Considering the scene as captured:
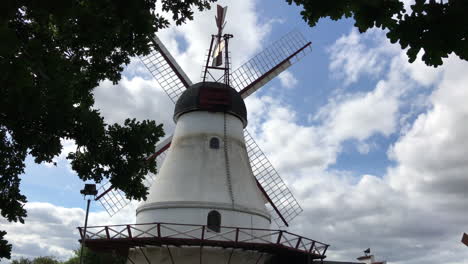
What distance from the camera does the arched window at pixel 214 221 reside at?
1745cm

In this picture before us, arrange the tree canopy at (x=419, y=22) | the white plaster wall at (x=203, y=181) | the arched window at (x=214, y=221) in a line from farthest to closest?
the white plaster wall at (x=203, y=181), the arched window at (x=214, y=221), the tree canopy at (x=419, y=22)

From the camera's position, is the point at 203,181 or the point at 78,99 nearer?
the point at 78,99

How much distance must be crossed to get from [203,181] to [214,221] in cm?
189

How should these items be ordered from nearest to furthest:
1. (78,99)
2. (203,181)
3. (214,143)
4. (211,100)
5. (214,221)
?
(78,99) < (214,221) < (203,181) < (214,143) < (211,100)

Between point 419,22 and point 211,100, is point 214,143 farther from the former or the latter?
point 419,22

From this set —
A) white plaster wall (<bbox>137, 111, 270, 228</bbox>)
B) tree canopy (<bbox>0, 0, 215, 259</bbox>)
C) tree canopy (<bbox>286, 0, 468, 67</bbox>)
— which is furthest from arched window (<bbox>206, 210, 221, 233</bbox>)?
tree canopy (<bbox>286, 0, 468, 67</bbox>)

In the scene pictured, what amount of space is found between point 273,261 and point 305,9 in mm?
16158

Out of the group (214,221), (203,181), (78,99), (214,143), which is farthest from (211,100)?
(78,99)

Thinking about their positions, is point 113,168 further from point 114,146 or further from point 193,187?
point 193,187

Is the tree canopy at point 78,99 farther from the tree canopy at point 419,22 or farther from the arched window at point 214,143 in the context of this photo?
the arched window at point 214,143

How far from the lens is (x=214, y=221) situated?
1764cm

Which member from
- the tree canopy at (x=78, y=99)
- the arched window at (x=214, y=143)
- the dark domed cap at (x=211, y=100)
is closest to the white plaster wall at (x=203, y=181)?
the arched window at (x=214, y=143)

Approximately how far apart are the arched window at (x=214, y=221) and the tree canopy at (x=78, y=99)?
9955 millimetres

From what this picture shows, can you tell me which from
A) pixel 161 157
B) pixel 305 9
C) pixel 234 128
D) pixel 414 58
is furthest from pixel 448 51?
pixel 161 157
